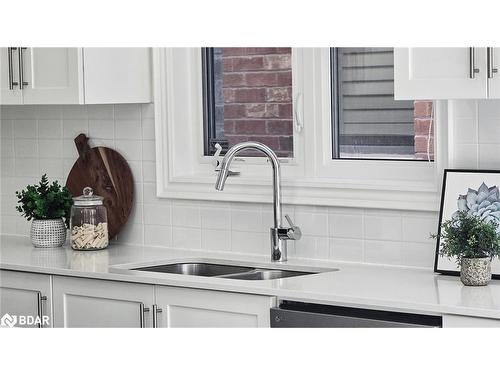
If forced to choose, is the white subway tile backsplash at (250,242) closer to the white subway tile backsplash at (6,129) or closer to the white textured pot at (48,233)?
the white textured pot at (48,233)

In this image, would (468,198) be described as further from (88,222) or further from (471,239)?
(88,222)

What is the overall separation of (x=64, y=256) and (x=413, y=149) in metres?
1.44

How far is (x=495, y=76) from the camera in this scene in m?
2.36

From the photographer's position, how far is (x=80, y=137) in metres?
3.79

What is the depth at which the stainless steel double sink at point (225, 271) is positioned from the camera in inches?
123

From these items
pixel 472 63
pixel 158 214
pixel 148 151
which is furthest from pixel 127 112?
pixel 472 63

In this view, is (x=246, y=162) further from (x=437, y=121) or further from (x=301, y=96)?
(x=437, y=121)

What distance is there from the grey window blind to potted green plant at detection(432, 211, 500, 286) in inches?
23.6

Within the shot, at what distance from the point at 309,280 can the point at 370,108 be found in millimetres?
774

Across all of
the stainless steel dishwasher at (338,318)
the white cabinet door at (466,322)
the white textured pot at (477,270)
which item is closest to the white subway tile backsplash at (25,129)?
the stainless steel dishwasher at (338,318)

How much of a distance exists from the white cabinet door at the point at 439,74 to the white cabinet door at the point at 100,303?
110 cm

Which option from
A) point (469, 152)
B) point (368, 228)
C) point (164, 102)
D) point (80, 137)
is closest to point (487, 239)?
point (469, 152)

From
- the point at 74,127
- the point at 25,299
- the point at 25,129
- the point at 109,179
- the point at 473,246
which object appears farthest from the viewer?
the point at 25,129

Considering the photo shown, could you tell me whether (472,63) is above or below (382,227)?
above
